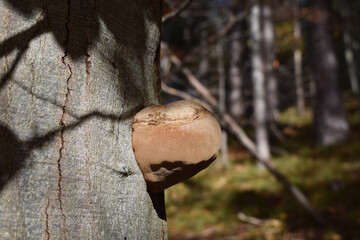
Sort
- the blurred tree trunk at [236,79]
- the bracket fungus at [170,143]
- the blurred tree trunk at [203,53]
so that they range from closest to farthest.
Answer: the bracket fungus at [170,143], the blurred tree trunk at [203,53], the blurred tree trunk at [236,79]

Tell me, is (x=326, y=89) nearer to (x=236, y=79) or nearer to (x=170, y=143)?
(x=236, y=79)

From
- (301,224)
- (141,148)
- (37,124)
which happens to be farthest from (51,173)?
(301,224)

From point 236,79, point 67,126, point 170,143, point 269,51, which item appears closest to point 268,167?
point 170,143

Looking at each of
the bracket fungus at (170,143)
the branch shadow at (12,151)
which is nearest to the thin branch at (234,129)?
the bracket fungus at (170,143)

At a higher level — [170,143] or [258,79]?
[170,143]

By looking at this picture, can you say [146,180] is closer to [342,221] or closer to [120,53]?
[120,53]

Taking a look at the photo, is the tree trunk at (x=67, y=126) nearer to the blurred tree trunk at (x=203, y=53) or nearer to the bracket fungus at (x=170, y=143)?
the bracket fungus at (x=170, y=143)
